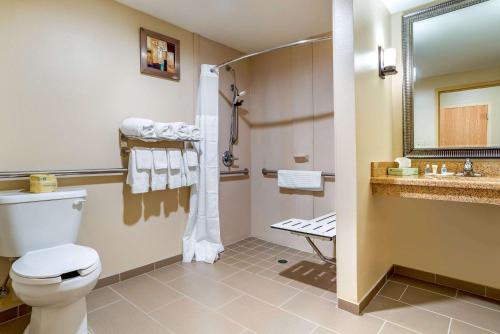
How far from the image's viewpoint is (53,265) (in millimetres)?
1422

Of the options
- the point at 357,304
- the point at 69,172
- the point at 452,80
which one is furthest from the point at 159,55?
the point at 357,304

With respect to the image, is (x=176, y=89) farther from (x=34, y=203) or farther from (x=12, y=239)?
(x=12, y=239)

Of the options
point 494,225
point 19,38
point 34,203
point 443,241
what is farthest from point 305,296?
point 19,38

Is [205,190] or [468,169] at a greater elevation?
[468,169]

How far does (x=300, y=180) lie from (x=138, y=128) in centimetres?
160

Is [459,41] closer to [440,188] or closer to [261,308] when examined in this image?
[440,188]

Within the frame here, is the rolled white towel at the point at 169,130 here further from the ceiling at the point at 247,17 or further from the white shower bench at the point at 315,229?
the white shower bench at the point at 315,229

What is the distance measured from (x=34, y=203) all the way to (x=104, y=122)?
2.60 feet

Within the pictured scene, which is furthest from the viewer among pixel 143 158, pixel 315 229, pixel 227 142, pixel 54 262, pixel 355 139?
pixel 227 142

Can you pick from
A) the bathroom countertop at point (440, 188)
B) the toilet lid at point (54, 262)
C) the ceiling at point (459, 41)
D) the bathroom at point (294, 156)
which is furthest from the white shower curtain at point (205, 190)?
the ceiling at point (459, 41)

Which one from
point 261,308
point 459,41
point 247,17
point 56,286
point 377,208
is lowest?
point 261,308

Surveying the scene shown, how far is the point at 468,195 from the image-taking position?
157 cm

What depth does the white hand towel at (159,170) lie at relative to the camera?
2.30 metres

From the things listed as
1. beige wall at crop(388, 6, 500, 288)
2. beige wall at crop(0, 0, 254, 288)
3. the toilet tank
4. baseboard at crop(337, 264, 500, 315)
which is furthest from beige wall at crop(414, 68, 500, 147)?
the toilet tank
